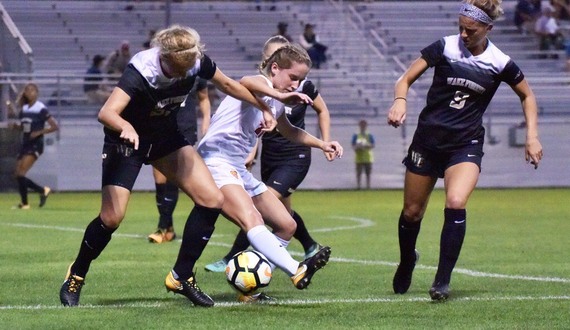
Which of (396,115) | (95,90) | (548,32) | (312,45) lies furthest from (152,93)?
(548,32)

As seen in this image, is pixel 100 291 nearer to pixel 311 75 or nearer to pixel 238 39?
pixel 311 75

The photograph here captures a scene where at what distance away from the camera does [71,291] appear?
8367 mm

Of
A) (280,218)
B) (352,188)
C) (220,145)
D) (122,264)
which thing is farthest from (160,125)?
(352,188)

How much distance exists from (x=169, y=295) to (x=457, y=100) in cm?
249

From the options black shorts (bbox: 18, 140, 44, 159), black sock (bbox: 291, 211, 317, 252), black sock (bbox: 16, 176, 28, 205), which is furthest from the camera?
black shorts (bbox: 18, 140, 44, 159)

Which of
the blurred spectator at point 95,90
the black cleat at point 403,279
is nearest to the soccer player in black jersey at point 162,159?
the black cleat at point 403,279

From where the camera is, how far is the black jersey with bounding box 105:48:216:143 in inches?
315

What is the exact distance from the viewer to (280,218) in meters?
9.14

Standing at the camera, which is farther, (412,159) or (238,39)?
(238,39)

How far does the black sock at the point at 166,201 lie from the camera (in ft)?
45.6

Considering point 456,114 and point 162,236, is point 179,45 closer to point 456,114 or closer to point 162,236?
point 456,114

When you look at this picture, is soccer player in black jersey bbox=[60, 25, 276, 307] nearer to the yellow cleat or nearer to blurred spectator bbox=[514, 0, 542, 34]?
the yellow cleat

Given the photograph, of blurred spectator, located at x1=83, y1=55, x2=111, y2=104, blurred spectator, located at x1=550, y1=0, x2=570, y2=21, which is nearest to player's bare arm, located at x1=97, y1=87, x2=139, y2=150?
blurred spectator, located at x1=83, y1=55, x2=111, y2=104

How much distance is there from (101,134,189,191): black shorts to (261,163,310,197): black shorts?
8.92ft
